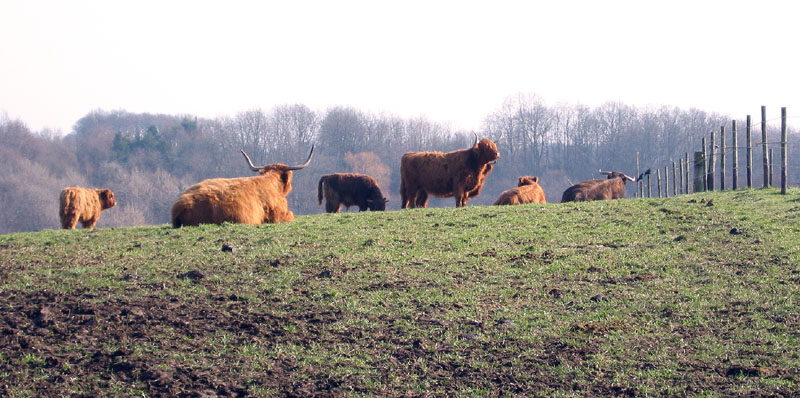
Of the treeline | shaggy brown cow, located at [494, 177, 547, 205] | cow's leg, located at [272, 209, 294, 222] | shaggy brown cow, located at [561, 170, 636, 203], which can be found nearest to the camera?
cow's leg, located at [272, 209, 294, 222]

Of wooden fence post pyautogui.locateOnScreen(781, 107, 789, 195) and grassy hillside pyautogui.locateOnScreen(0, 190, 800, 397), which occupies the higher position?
wooden fence post pyautogui.locateOnScreen(781, 107, 789, 195)

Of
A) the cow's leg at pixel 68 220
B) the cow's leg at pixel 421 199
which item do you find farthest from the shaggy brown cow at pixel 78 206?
the cow's leg at pixel 421 199

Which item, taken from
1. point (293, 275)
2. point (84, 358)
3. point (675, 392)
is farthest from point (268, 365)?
point (675, 392)

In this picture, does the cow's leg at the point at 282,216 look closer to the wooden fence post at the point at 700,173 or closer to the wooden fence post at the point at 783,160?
the wooden fence post at the point at 783,160

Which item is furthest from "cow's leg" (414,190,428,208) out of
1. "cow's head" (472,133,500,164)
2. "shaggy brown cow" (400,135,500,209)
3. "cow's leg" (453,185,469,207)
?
"cow's head" (472,133,500,164)

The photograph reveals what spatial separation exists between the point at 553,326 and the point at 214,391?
3.17 meters

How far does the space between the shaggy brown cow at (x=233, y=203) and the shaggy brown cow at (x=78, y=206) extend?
8690 mm

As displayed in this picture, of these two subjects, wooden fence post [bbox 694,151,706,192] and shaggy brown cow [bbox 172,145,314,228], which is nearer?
shaggy brown cow [bbox 172,145,314,228]

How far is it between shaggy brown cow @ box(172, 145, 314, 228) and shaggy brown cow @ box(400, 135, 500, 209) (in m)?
6.13

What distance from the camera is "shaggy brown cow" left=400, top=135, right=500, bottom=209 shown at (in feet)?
60.6

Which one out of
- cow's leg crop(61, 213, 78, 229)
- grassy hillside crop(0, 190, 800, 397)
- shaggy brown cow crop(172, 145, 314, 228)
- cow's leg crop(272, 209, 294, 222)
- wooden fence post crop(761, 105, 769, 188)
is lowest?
grassy hillside crop(0, 190, 800, 397)

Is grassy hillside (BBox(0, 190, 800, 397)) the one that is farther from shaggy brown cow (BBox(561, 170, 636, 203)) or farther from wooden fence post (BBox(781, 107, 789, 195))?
shaggy brown cow (BBox(561, 170, 636, 203))

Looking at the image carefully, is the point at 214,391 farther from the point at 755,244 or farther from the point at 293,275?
the point at 755,244

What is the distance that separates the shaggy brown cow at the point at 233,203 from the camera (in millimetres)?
12266
